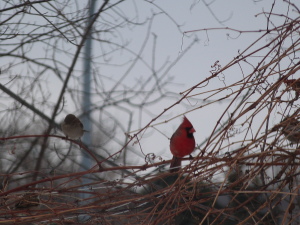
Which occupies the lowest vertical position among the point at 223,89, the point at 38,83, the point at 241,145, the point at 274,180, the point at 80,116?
the point at 274,180

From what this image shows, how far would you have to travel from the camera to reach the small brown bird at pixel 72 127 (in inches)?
107

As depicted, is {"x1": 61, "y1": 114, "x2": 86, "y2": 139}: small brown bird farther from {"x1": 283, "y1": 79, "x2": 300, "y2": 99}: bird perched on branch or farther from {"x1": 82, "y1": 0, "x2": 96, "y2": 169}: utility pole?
{"x1": 283, "y1": 79, "x2": 300, "y2": 99}: bird perched on branch

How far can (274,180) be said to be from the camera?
1.17 meters

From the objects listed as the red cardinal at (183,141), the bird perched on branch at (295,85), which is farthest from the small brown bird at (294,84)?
the red cardinal at (183,141)

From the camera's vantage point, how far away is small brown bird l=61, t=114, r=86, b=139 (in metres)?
2.72

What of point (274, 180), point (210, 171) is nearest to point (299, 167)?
point (274, 180)

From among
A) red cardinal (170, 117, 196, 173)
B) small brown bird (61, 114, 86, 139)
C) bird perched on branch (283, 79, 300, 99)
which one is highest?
small brown bird (61, 114, 86, 139)

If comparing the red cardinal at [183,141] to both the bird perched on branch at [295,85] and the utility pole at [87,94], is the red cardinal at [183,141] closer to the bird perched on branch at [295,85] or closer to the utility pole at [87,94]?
the bird perched on branch at [295,85]

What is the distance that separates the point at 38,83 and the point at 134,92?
660mm

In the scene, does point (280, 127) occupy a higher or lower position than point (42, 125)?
lower

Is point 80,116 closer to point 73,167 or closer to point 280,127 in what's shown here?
point 73,167

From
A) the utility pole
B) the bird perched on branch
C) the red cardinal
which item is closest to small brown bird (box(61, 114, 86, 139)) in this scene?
the utility pole

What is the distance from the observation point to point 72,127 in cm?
273

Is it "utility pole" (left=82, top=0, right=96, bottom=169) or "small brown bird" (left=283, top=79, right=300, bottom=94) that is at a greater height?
"utility pole" (left=82, top=0, right=96, bottom=169)
